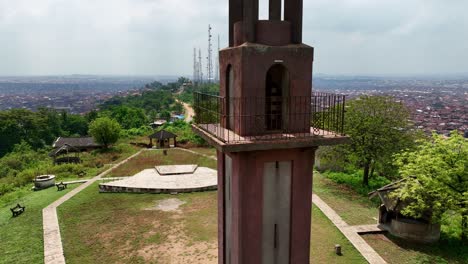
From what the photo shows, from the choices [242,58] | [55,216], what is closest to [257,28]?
[242,58]

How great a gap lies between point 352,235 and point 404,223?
9.02 ft

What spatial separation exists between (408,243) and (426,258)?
1596 millimetres

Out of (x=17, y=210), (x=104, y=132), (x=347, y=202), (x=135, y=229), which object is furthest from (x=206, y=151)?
(x=135, y=229)

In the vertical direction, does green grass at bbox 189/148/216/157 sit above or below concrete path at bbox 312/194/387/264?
below

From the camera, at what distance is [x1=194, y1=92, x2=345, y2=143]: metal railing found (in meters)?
8.76

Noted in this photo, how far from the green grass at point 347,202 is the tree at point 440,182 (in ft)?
10.3

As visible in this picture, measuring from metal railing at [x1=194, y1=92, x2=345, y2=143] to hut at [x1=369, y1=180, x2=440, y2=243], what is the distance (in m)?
10.7

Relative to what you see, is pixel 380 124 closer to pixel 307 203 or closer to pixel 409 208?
pixel 409 208

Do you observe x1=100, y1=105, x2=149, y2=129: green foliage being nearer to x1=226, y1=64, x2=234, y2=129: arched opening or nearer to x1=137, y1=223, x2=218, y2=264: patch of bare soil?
x1=137, y1=223, x2=218, y2=264: patch of bare soil

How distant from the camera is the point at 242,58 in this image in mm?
8383

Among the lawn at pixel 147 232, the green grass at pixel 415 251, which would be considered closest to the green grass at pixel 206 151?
the lawn at pixel 147 232

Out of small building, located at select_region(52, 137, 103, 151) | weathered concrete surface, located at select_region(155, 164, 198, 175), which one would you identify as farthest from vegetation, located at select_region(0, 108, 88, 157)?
weathered concrete surface, located at select_region(155, 164, 198, 175)

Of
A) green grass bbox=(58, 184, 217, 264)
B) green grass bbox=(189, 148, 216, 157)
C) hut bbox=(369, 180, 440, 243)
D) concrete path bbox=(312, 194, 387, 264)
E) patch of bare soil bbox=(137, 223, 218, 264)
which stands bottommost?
green grass bbox=(189, 148, 216, 157)

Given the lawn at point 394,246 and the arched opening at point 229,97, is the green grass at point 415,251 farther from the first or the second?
the arched opening at point 229,97
